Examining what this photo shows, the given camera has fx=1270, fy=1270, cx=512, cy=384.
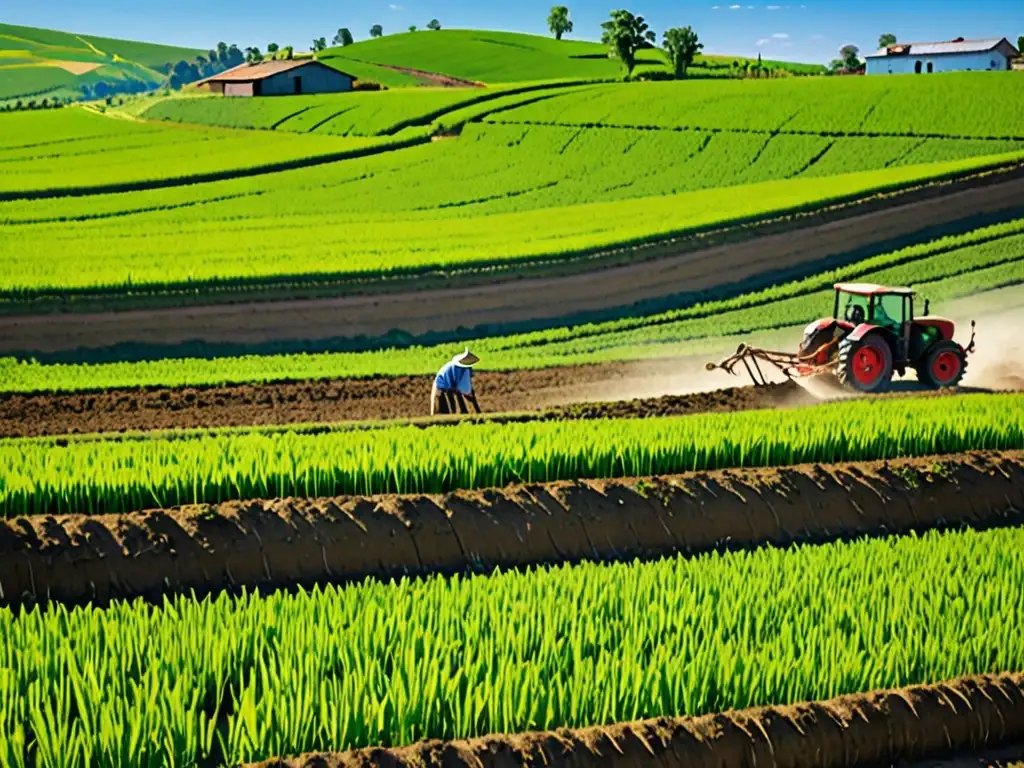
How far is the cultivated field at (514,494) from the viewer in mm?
7211

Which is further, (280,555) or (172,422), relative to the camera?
(172,422)

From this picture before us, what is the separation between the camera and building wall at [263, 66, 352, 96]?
85.1 meters

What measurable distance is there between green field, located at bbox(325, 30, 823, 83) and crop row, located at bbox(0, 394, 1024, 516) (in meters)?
88.7

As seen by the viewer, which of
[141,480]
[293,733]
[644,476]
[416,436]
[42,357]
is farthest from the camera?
[42,357]

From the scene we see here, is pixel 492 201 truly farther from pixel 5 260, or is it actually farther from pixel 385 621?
pixel 385 621

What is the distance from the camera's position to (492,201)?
46.4 metres

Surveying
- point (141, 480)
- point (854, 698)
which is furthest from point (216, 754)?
point (141, 480)

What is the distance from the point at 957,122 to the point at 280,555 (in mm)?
45397

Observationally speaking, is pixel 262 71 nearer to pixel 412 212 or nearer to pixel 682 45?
pixel 682 45

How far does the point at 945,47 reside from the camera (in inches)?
3949

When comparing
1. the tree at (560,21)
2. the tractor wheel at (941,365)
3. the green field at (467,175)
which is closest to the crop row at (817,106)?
the green field at (467,175)

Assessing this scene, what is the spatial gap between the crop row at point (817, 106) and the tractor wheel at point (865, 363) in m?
31.5

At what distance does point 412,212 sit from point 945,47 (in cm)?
7027

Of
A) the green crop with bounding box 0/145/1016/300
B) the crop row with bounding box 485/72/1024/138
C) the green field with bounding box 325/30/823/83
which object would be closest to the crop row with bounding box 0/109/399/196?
the green crop with bounding box 0/145/1016/300
